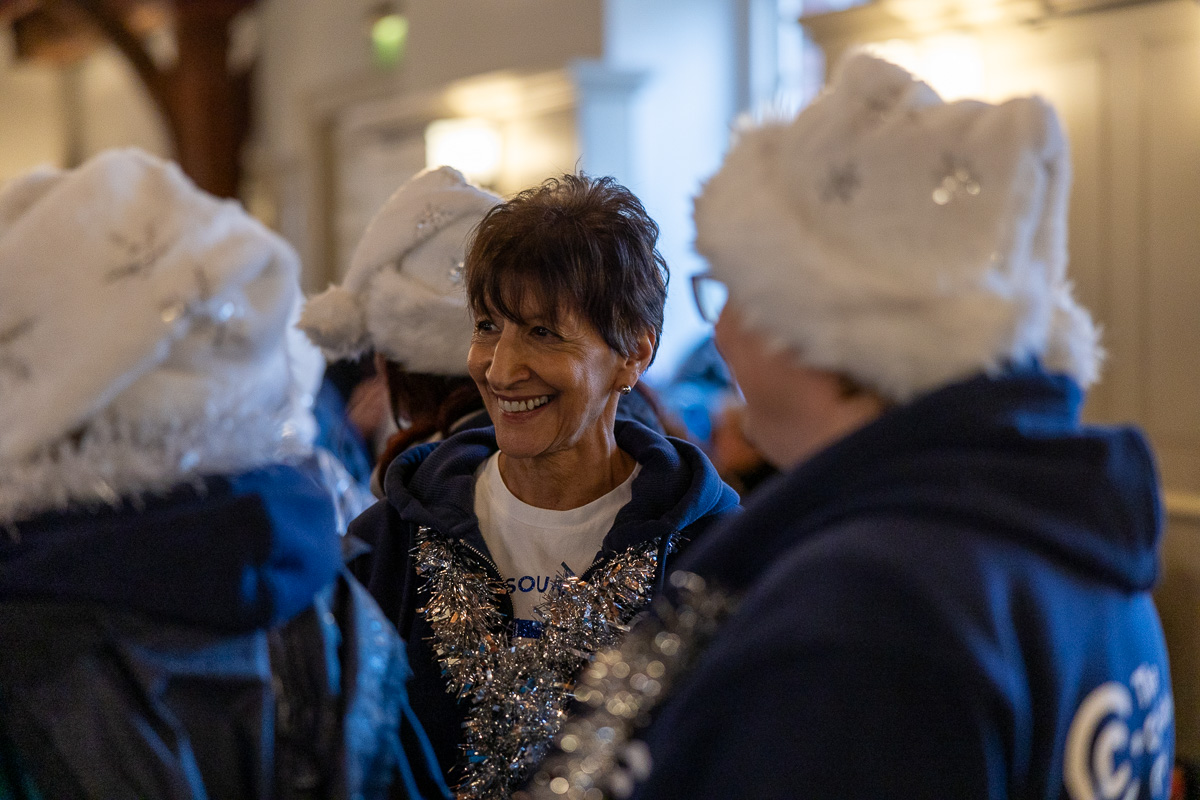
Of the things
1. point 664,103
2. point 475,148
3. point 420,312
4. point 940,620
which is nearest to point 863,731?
point 940,620

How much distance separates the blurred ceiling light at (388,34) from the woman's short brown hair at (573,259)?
200 inches

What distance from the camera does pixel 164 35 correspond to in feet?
29.8

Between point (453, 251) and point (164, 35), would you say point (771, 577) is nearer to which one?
point (453, 251)

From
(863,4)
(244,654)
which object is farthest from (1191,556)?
(244,654)

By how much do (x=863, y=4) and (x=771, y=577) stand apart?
3538 mm

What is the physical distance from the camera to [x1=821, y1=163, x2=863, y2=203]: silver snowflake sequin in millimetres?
1025

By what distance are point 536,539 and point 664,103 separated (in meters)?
3.61

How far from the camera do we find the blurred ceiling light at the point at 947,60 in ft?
12.4

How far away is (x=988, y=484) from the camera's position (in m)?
0.95

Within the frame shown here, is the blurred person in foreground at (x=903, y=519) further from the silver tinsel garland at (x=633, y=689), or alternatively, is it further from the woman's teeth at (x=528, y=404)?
the woman's teeth at (x=528, y=404)

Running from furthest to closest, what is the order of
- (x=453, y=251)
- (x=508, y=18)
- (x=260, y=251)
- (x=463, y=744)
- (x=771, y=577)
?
(x=508, y=18) → (x=453, y=251) → (x=463, y=744) → (x=260, y=251) → (x=771, y=577)

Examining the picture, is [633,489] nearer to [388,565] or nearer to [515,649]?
[515,649]

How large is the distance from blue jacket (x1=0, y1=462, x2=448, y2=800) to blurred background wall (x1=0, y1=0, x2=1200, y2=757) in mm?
555

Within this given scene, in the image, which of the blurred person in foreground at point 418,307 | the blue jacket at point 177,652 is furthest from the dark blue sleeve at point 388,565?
the blue jacket at point 177,652
